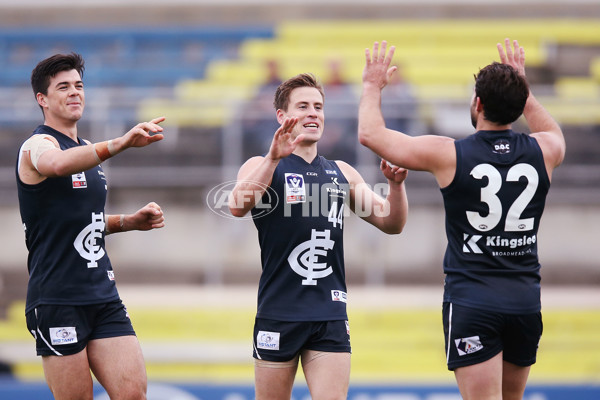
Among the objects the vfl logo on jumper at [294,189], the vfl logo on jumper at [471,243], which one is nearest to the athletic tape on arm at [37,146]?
the vfl logo on jumper at [294,189]

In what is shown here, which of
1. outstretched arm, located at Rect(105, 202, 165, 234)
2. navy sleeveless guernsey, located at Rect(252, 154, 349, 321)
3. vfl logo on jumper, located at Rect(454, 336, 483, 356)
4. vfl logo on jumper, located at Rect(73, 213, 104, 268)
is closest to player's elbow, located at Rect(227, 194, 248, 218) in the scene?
navy sleeveless guernsey, located at Rect(252, 154, 349, 321)

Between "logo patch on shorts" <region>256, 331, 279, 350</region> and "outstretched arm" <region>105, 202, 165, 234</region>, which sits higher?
"outstretched arm" <region>105, 202, 165, 234</region>

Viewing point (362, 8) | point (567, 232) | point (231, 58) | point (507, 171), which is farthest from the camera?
point (362, 8)

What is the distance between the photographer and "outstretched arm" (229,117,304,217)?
4438 mm

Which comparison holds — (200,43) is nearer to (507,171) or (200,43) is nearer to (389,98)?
(389,98)

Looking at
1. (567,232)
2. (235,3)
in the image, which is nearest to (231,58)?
(235,3)

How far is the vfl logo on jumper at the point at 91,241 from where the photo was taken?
4.76m

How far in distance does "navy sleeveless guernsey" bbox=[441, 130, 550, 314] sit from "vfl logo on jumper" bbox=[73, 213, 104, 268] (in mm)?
2131

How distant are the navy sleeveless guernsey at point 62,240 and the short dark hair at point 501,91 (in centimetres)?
240

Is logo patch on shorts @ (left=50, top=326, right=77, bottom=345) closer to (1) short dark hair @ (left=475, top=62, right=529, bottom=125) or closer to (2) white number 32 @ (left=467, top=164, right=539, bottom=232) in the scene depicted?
(2) white number 32 @ (left=467, top=164, right=539, bottom=232)

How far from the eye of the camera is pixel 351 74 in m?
14.0

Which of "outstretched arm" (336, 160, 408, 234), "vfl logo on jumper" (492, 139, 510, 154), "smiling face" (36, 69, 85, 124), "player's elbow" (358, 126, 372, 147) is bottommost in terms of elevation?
"outstretched arm" (336, 160, 408, 234)

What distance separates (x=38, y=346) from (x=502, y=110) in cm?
304

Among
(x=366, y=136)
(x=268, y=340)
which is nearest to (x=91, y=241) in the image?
(x=268, y=340)
